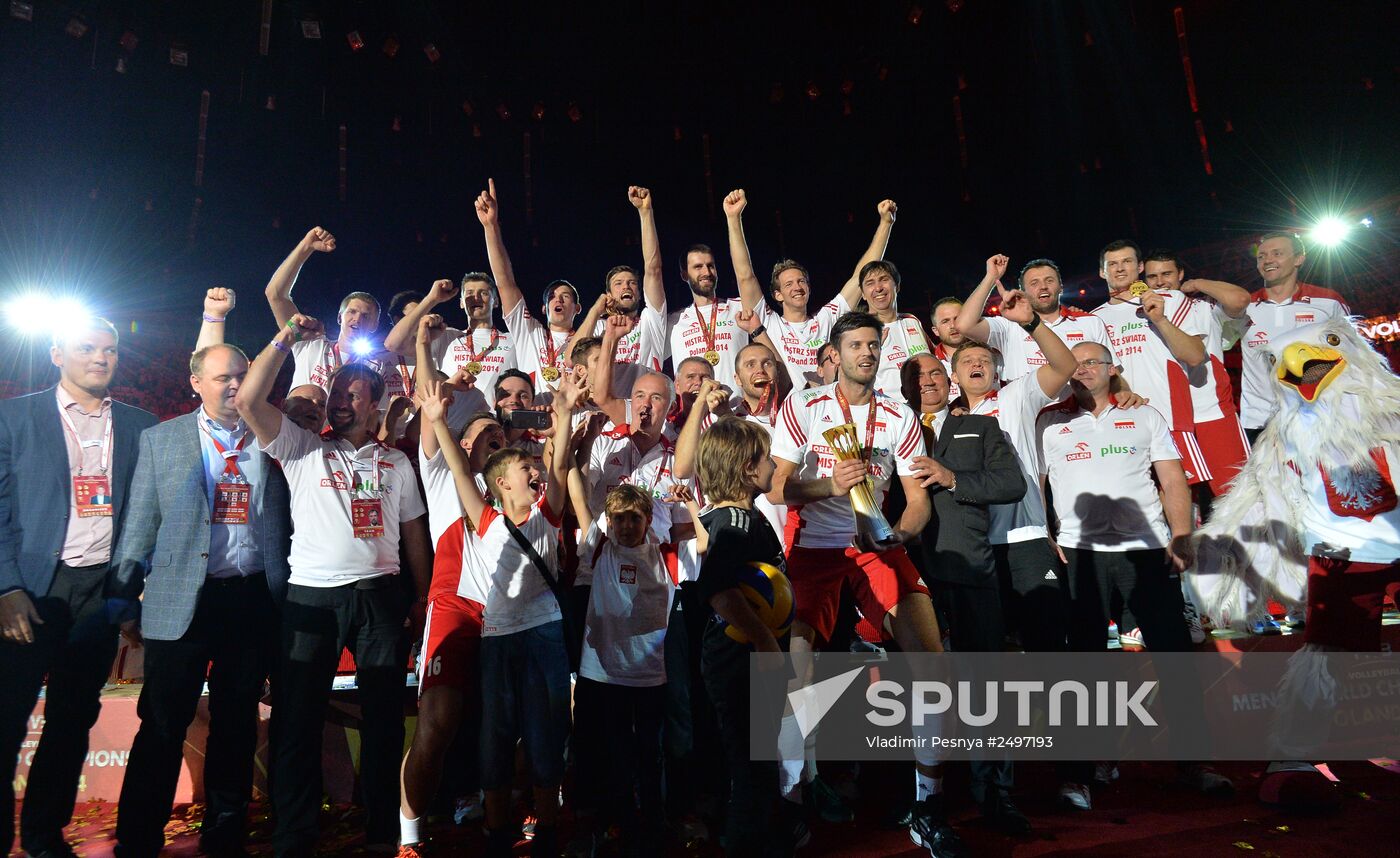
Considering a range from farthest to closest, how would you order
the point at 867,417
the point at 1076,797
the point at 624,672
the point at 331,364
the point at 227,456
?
the point at 331,364 → the point at 867,417 → the point at 227,456 → the point at 1076,797 → the point at 624,672

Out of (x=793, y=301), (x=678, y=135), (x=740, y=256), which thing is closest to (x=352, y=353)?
(x=740, y=256)

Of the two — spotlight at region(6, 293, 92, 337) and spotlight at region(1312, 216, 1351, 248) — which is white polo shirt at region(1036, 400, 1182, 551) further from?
spotlight at region(6, 293, 92, 337)

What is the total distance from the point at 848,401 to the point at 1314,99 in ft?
39.0

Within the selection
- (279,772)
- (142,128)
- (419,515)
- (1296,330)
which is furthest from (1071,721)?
(142,128)

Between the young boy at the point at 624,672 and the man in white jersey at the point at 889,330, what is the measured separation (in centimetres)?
288

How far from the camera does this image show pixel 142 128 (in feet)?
37.0

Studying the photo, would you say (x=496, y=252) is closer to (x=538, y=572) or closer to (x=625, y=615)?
(x=538, y=572)

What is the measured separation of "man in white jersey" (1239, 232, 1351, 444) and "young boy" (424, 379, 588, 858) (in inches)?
217

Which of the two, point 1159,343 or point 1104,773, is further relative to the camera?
point 1159,343

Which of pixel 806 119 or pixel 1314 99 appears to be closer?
pixel 1314 99

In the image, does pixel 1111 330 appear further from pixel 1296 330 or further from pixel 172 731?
pixel 172 731

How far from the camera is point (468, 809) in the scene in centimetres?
400

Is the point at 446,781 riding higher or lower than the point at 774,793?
lower

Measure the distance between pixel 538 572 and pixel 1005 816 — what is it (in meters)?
2.41
